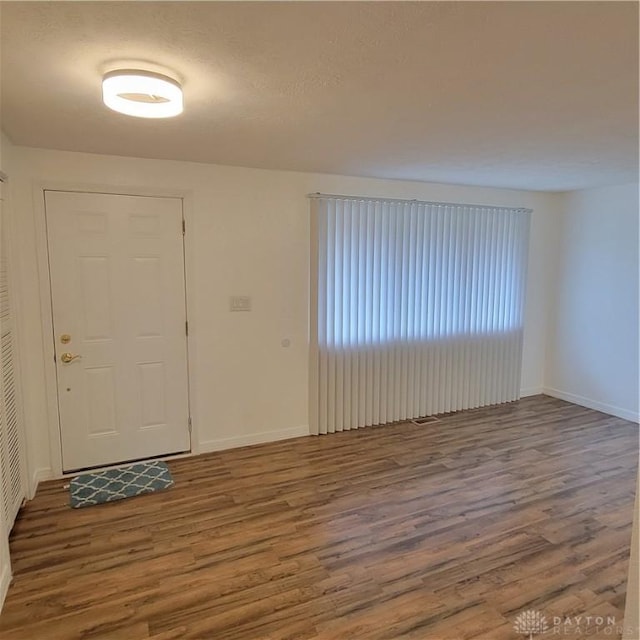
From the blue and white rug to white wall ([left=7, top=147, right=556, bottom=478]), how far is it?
14.0 inches

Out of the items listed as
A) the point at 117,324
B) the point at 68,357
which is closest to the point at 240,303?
the point at 117,324

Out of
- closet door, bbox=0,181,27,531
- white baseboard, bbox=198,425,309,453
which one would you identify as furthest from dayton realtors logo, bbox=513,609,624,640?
closet door, bbox=0,181,27,531

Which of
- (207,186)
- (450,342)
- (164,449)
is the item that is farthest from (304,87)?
(450,342)

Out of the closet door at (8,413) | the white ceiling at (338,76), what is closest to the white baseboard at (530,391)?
the white ceiling at (338,76)

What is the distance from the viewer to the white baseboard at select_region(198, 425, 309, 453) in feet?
12.8

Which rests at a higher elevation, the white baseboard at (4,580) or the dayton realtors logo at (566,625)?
the white baseboard at (4,580)

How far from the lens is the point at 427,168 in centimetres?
374

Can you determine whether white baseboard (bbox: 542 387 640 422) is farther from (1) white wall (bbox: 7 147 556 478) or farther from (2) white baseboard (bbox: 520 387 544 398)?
(1) white wall (bbox: 7 147 556 478)

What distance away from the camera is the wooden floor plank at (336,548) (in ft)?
6.77

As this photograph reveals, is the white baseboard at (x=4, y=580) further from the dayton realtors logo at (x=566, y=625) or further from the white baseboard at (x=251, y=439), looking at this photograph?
the dayton realtors logo at (x=566, y=625)

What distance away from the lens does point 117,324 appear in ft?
11.5

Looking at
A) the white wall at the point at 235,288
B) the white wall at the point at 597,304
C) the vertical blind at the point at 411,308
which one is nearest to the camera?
the white wall at the point at 235,288

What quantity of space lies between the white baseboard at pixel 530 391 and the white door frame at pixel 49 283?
4.00m

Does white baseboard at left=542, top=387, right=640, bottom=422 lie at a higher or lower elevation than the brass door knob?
lower
